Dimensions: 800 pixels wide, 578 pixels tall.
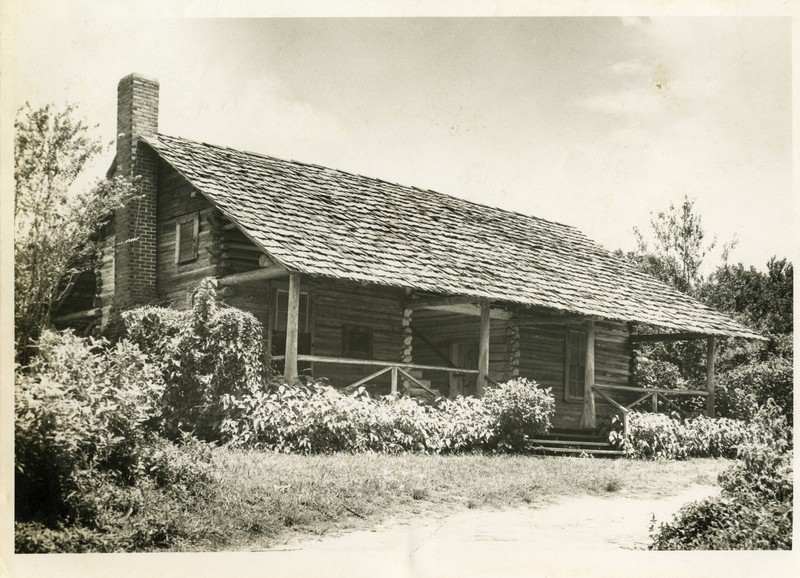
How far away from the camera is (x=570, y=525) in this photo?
34.3 ft

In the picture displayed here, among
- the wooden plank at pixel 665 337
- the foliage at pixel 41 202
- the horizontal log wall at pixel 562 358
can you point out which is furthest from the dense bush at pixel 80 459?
the wooden plank at pixel 665 337

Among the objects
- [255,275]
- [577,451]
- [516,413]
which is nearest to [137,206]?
[255,275]

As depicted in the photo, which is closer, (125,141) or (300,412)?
(300,412)

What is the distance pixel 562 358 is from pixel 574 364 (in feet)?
1.53

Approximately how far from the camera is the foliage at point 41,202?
9773 mm

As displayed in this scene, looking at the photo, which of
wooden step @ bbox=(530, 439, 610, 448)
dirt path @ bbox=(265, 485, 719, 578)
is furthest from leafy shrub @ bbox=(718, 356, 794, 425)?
dirt path @ bbox=(265, 485, 719, 578)

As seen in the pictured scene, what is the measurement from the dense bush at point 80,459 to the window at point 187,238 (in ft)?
25.0

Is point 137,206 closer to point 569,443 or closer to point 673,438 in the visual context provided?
point 569,443

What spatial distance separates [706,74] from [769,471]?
17.8ft

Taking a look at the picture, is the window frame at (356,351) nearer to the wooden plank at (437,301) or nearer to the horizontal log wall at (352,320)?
the horizontal log wall at (352,320)

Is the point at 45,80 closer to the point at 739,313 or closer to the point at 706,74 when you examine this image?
the point at 706,74

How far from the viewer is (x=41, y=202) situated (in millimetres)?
10445

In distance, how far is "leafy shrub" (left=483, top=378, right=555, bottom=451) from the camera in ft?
51.7

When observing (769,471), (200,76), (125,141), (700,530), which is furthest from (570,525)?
(125,141)
